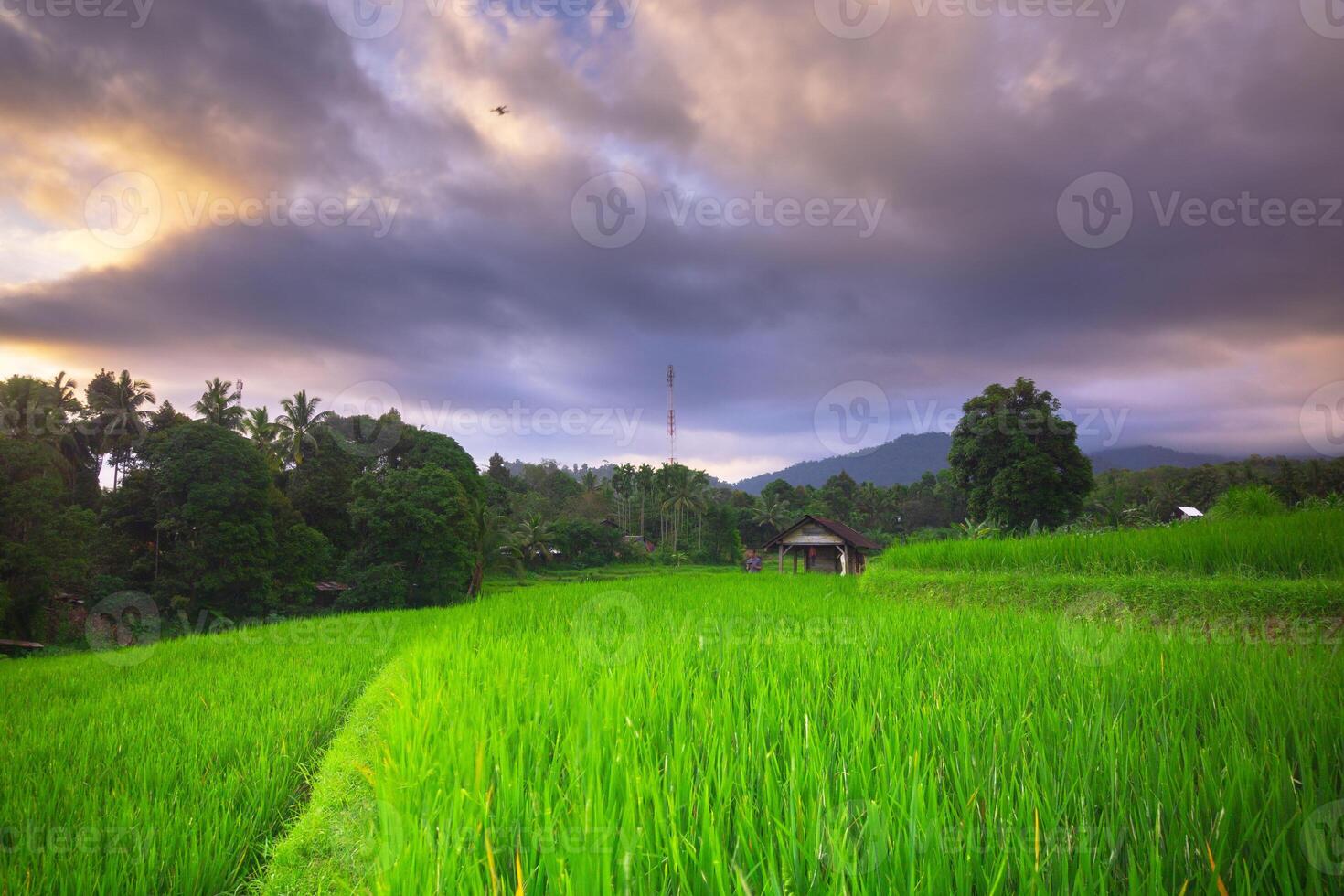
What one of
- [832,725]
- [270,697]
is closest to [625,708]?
[832,725]

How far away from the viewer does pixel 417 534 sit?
2522cm

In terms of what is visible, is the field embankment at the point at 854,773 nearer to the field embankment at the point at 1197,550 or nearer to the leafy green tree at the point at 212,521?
the field embankment at the point at 1197,550

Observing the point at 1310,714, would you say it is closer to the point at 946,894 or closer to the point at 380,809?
the point at 946,894

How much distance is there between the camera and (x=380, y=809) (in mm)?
2105

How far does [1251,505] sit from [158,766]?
45.6 feet

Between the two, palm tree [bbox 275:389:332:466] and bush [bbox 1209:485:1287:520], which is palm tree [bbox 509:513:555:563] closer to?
palm tree [bbox 275:389:332:466]

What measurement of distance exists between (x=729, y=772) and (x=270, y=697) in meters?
6.02

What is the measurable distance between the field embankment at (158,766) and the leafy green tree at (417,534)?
17.4 m

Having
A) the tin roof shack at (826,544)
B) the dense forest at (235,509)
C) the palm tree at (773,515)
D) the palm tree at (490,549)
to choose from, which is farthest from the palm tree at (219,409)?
the palm tree at (773,515)

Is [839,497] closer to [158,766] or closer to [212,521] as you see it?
[212,521]

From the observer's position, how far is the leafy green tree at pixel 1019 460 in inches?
1025

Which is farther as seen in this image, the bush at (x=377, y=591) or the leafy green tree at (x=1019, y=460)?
the leafy green tree at (x=1019, y=460)

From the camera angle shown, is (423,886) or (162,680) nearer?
(423,886)

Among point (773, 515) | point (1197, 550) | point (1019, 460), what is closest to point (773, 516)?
point (773, 515)
